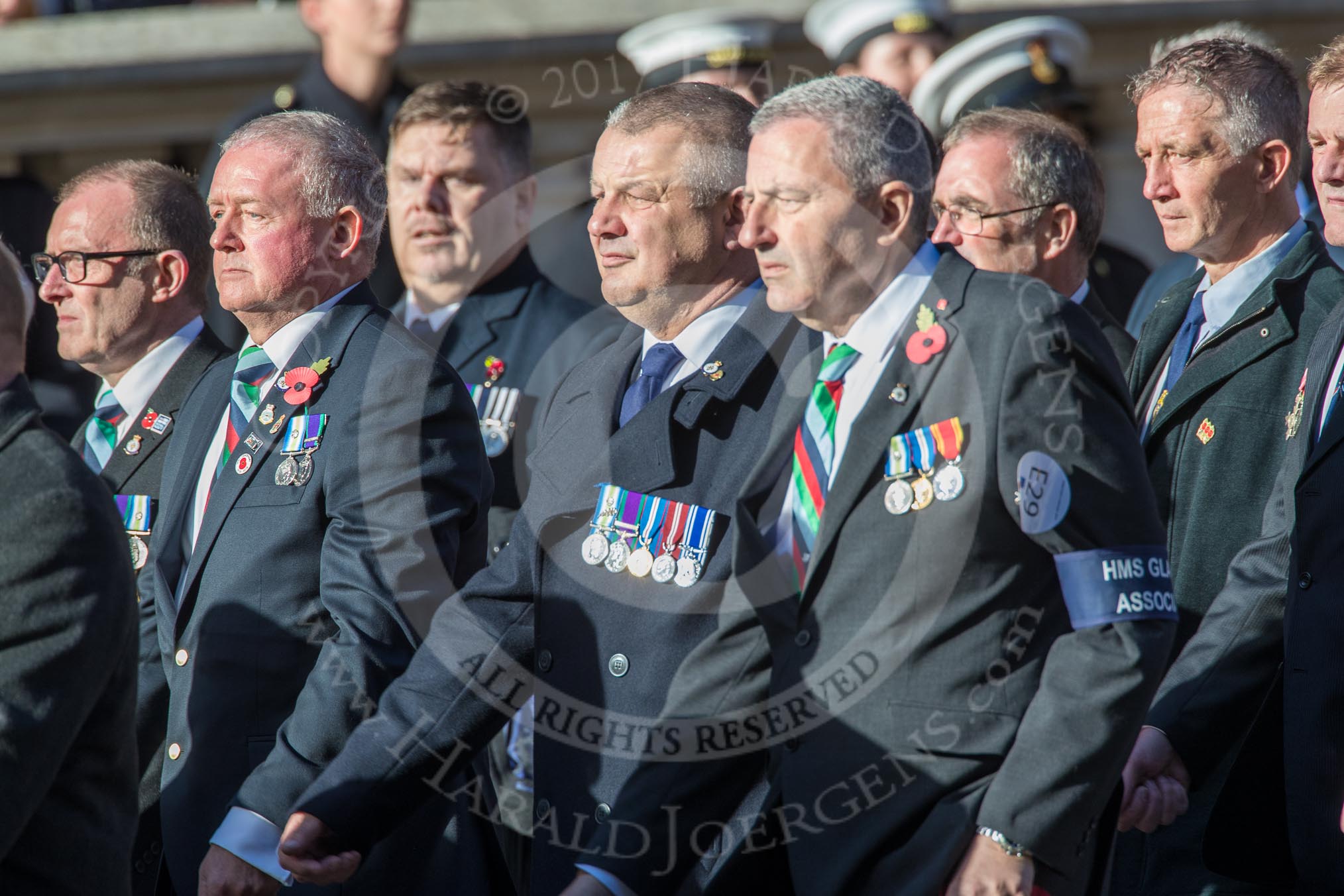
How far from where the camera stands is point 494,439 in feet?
15.8

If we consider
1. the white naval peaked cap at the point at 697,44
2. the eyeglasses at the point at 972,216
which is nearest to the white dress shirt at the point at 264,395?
the eyeglasses at the point at 972,216

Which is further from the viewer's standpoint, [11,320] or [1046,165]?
[1046,165]

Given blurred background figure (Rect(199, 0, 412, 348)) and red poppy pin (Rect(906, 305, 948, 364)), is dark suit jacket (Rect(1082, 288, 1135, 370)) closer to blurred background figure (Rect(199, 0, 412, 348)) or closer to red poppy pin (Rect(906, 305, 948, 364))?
red poppy pin (Rect(906, 305, 948, 364))

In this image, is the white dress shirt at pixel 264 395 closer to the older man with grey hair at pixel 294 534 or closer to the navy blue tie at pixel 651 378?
the older man with grey hair at pixel 294 534

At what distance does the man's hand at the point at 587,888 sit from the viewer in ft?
10.6

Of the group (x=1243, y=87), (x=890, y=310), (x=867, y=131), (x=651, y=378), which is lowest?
(x=651, y=378)

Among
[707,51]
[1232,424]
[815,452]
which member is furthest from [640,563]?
[707,51]

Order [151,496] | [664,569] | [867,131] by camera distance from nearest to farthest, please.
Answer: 1. [867,131]
2. [664,569]
3. [151,496]

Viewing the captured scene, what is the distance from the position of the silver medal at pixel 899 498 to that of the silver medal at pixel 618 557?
1.96 feet

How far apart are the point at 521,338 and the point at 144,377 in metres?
1.05

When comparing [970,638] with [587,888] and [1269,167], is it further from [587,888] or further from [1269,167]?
[1269,167]

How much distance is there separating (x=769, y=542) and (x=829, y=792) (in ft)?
1.53

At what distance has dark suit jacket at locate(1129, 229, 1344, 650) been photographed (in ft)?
12.6

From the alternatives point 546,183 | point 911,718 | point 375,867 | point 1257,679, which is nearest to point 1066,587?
point 911,718
